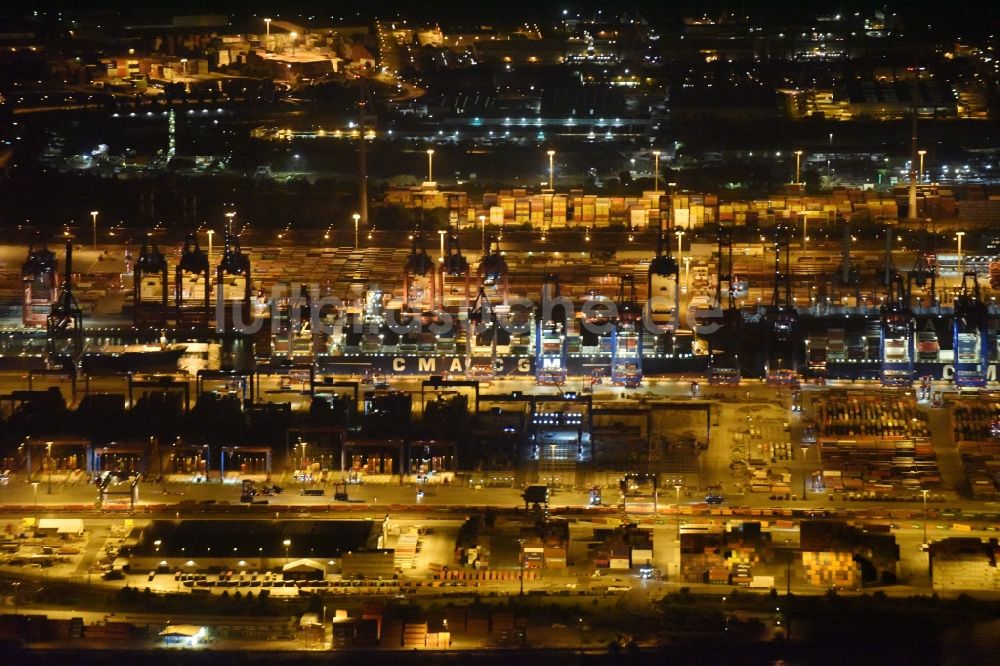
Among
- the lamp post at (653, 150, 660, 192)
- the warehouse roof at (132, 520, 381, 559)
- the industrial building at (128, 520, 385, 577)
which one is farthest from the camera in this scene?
the lamp post at (653, 150, 660, 192)

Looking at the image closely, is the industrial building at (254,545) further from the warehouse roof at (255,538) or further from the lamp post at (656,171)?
the lamp post at (656,171)

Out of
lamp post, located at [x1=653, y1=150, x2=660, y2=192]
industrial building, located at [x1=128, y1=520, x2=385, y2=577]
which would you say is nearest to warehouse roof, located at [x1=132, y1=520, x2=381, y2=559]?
industrial building, located at [x1=128, y1=520, x2=385, y2=577]

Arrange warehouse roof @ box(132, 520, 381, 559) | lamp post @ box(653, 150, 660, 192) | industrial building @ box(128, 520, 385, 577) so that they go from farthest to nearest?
lamp post @ box(653, 150, 660, 192)
warehouse roof @ box(132, 520, 381, 559)
industrial building @ box(128, 520, 385, 577)

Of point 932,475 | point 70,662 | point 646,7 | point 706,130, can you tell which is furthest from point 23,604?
point 646,7

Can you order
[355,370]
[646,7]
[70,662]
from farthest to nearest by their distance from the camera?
1. [646,7]
2. [355,370]
3. [70,662]

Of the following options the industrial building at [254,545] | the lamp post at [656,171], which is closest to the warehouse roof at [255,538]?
the industrial building at [254,545]

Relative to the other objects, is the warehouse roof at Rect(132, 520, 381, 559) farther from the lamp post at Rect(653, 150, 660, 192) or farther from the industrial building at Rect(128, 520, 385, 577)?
the lamp post at Rect(653, 150, 660, 192)

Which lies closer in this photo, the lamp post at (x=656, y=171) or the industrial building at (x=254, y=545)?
the industrial building at (x=254, y=545)

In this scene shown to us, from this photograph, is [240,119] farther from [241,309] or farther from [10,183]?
[241,309]

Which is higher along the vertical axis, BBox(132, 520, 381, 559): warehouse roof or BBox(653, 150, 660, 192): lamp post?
BBox(653, 150, 660, 192): lamp post

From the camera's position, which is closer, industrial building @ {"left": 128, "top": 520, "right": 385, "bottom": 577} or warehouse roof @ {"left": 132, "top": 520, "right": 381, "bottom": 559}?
industrial building @ {"left": 128, "top": 520, "right": 385, "bottom": 577}

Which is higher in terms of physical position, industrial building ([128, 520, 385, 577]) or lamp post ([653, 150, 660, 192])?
lamp post ([653, 150, 660, 192])
